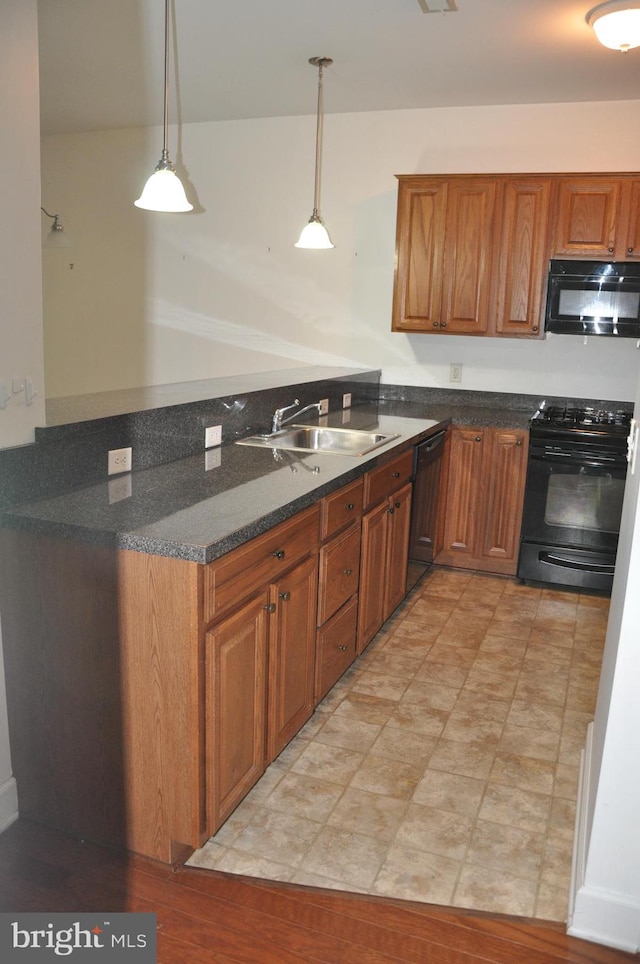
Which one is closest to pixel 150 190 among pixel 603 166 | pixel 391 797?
pixel 391 797

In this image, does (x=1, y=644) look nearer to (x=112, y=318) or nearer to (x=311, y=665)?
(x=311, y=665)

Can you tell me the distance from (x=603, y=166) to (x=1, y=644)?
154 inches

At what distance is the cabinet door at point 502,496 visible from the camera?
4281 millimetres

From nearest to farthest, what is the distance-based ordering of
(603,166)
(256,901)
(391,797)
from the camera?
1. (256,901)
2. (391,797)
3. (603,166)

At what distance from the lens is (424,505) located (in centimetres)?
405

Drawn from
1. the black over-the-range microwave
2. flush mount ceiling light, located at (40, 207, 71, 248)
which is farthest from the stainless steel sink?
flush mount ceiling light, located at (40, 207, 71, 248)

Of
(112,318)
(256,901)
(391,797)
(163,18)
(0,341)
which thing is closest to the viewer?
(256,901)

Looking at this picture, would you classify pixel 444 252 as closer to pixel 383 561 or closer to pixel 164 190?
pixel 383 561

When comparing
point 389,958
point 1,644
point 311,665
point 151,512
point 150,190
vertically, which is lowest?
point 389,958

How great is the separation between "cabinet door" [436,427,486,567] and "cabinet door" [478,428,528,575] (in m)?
0.05

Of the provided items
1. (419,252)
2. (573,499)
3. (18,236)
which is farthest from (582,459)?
(18,236)

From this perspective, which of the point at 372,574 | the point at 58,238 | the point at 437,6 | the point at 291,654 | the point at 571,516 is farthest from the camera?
the point at 58,238

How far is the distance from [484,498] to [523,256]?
1.35m

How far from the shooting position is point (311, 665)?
2670 mm
